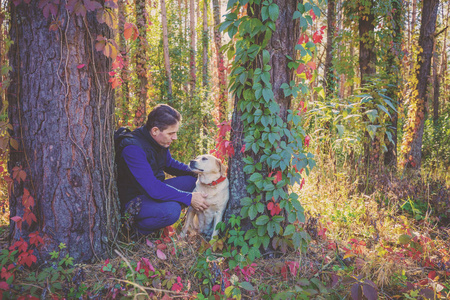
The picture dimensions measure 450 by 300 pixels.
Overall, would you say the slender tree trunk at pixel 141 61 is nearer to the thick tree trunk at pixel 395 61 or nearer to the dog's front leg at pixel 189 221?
the dog's front leg at pixel 189 221

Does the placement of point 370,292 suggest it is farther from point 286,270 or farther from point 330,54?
point 330,54

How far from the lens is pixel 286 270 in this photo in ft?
7.95

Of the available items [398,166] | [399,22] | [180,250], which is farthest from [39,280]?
[399,22]

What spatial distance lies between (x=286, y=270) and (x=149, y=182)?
1.49 meters

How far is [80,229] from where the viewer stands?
95.3 inches

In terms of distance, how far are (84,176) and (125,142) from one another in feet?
1.94

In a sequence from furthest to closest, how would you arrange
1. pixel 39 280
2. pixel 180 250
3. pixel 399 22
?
pixel 399 22
pixel 180 250
pixel 39 280

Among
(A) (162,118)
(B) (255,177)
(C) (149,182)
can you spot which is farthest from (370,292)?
(A) (162,118)

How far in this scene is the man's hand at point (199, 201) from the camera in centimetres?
289

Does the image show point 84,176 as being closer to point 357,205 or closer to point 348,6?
point 357,205

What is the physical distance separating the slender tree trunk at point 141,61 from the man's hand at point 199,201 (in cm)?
462

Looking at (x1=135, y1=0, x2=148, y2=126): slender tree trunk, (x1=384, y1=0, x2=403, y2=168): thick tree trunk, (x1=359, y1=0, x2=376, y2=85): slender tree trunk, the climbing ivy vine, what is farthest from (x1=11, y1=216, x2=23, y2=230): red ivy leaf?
(x1=384, y1=0, x2=403, y2=168): thick tree trunk

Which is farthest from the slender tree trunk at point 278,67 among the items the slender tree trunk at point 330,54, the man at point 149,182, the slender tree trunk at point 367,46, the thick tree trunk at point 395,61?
the slender tree trunk at point 330,54

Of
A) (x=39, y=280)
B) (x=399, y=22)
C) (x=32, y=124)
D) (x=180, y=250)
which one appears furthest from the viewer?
(x=399, y=22)
